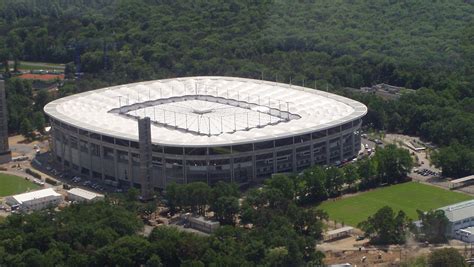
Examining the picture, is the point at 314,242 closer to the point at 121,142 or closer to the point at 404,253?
the point at 404,253

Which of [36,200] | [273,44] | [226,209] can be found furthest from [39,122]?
[273,44]

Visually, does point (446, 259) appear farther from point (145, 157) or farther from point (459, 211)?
point (145, 157)

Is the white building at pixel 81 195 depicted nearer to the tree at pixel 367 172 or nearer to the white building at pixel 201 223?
the white building at pixel 201 223

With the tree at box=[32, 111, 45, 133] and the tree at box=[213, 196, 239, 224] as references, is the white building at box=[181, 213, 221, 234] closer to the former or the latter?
the tree at box=[213, 196, 239, 224]

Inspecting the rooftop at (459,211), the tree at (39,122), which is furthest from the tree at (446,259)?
the tree at (39,122)

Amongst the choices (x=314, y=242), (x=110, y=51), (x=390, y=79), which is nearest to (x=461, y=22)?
(x=390, y=79)

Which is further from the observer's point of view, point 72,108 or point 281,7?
point 281,7
